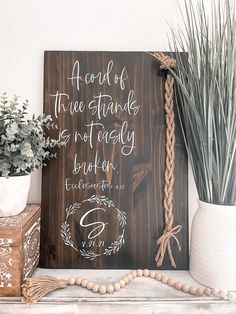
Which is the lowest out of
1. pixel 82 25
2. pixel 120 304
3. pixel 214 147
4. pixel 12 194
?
pixel 120 304

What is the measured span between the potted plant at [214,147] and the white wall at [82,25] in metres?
0.16

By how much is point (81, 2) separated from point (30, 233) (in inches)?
25.8

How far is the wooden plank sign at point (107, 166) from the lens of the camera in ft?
2.49

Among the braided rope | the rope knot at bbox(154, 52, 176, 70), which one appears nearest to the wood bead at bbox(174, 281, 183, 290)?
the braided rope

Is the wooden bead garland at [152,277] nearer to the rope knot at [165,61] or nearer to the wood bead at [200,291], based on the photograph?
the wood bead at [200,291]

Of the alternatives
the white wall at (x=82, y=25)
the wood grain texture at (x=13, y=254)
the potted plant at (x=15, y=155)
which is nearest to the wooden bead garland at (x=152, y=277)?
the wood grain texture at (x=13, y=254)

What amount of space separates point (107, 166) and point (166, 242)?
264 mm

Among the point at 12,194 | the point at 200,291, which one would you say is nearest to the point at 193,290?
the point at 200,291

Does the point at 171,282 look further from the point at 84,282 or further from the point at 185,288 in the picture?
the point at 84,282

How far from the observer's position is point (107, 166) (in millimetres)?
765

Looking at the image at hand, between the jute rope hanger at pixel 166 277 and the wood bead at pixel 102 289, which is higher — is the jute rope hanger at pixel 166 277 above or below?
above

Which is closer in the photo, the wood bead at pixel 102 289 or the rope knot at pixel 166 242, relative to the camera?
the wood bead at pixel 102 289

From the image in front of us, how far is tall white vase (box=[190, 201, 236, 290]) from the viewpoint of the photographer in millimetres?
629

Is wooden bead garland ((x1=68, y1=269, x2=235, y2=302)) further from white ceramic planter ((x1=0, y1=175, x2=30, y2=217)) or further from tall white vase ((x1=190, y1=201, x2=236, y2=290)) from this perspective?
white ceramic planter ((x1=0, y1=175, x2=30, y2=217))
